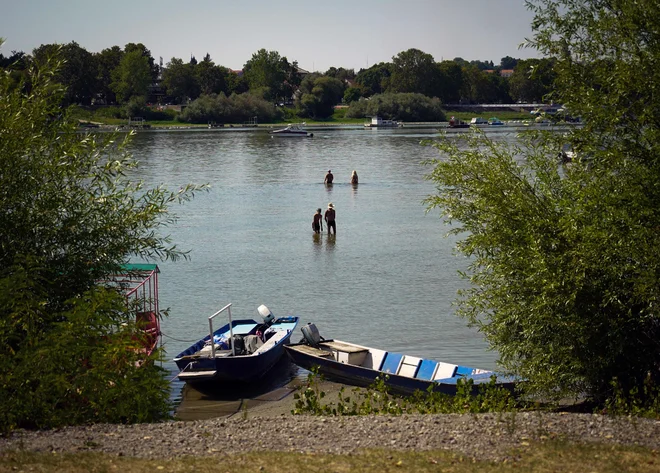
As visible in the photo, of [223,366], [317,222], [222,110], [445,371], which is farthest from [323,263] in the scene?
[222,110]

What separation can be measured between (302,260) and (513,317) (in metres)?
22.7

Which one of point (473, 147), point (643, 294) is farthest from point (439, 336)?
point (643, 294)

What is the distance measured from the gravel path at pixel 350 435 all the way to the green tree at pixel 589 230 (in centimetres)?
245

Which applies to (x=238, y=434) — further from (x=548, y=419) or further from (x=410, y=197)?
(x=410, y=197)

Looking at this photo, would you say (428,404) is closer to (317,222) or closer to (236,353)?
(236,353)

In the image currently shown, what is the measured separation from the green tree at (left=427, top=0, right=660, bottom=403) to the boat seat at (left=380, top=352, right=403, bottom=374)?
444 centimetres

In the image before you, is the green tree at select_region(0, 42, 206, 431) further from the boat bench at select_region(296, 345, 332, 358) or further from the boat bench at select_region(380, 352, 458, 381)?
the boat bench at select_region(380, 352, 458, 381)

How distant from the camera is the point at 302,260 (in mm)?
39406

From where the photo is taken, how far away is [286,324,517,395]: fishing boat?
20598 mm

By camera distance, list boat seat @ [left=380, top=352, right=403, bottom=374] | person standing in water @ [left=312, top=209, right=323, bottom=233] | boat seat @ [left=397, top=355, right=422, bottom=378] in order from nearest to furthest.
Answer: boat seat @ [left=397, top=355, right=422, bottom=378] → boat seat @ [left=380, top=352, right=403, bottom=374] → person standing in water @ [left=312, top=209, right=323, bottom=233]

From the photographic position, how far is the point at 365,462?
12.0 meters

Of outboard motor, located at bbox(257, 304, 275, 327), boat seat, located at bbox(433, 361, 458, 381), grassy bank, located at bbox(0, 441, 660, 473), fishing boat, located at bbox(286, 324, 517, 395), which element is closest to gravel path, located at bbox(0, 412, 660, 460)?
grassy bank, located at bbox(0, 441, 660, 473)

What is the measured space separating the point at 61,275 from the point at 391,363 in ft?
30.0

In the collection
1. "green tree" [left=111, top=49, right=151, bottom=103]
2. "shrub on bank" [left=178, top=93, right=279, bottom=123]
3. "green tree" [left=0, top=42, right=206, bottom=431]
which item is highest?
"green tree" [left=111, top=49, right=151, bottom=103]
